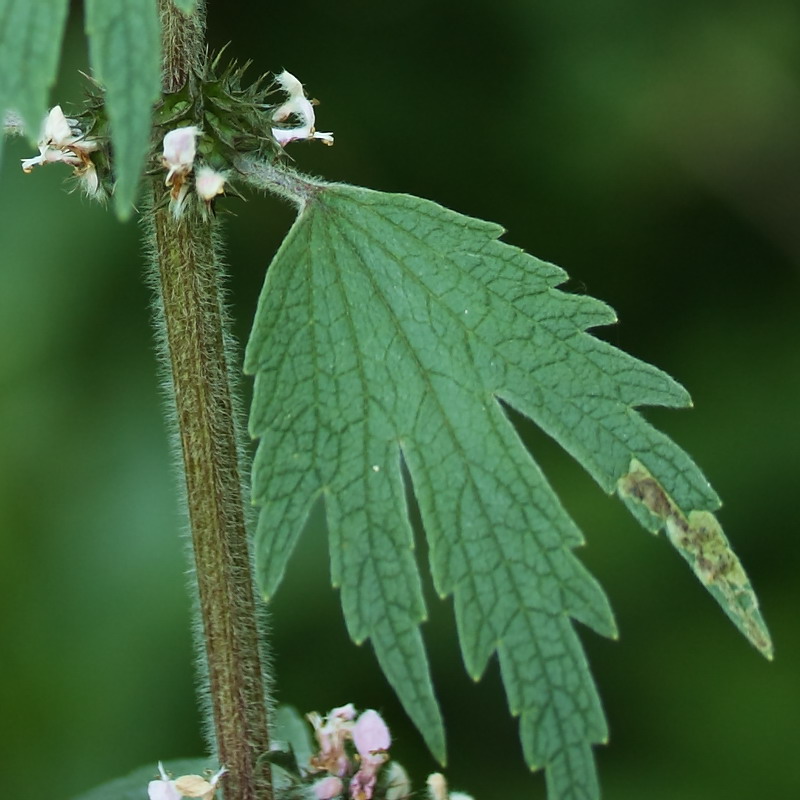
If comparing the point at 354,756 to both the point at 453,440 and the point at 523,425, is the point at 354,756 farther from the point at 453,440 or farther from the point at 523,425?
the point at 523,425

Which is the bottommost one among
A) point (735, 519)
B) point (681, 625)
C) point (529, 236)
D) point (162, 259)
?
point (681, 625)

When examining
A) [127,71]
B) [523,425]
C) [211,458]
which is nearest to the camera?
[127,71]

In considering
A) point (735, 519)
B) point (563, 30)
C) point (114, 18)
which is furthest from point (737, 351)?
point (114, 18)

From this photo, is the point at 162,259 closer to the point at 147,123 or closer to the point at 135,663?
the point at 147,123

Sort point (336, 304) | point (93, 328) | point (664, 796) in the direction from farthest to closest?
1. point (93, 328)
2. point (664, 796)
3. point (336, 304)

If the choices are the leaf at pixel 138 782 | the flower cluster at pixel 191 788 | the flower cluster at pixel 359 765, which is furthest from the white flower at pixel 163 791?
the leaf at pixel 138 782


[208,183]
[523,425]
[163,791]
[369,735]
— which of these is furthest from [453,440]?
[523,425]
